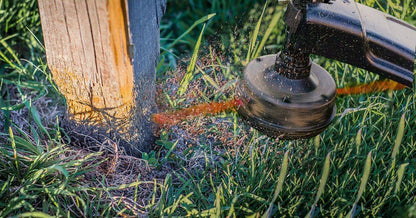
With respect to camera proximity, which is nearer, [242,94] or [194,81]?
[242,94]

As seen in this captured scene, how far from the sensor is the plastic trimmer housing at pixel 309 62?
57.2 inches

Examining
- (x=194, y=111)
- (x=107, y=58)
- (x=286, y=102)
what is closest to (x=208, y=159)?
(x=194, y=111)

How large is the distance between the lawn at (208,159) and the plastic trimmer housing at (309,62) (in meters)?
0.18

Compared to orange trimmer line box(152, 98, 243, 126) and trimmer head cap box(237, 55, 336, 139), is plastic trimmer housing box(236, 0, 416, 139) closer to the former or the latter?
trimmer head cap box(237, 55, 336, 139)

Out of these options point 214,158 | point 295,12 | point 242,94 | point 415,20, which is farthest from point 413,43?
point 415,20

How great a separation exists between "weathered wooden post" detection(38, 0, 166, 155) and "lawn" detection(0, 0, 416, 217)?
0.52ft

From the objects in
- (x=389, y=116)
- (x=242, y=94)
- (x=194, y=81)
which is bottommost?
(x=389, y=116)

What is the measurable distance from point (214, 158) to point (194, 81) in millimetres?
490

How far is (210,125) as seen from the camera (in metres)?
2.28

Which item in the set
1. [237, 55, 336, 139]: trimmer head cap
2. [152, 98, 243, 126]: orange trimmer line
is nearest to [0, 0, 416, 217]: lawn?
[152, 98, 243, 126]: orange trimmer line

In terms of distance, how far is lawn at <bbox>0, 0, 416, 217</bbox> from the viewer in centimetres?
174

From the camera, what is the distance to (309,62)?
163 cm

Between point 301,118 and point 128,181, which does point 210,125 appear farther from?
point 301,118

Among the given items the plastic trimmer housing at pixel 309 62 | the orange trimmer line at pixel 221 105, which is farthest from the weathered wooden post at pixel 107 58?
the plastic trimmer housing at pixel 309 62
